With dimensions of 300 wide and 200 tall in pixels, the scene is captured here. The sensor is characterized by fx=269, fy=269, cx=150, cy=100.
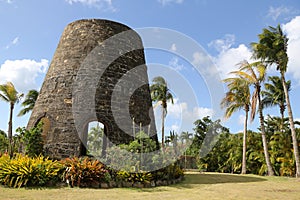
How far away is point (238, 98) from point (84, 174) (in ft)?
42.9

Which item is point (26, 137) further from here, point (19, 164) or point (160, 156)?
point (160, 156)

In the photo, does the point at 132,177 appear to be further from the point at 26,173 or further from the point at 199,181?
the point at 199,181

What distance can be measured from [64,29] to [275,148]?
47.6 feet

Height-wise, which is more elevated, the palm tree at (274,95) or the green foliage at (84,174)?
the palm tree at (274,95)

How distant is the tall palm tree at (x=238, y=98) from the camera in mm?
17127

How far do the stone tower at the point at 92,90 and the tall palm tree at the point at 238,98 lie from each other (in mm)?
7028

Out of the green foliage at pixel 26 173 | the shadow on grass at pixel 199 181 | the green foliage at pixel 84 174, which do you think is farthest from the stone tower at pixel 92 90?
the shadow on grass at pixel 199 181

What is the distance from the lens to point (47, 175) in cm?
784

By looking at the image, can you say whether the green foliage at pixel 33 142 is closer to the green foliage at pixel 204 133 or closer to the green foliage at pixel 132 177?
the green foliage at pixel 132 177

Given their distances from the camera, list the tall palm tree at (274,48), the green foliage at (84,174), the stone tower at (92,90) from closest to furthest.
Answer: the green foliage at (84,174), the stone tower at (92,90), the tall palm tree at (274,48)

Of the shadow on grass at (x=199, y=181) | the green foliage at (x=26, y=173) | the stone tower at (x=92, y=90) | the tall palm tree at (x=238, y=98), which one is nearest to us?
the green foliage at (x=26, y=173)

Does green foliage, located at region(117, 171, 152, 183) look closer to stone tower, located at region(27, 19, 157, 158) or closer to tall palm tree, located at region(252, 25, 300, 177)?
stone tower, located at region(27, 19, 157, 158)

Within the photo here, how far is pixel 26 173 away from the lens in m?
7.60

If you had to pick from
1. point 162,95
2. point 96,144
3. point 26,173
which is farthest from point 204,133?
point 26,173
